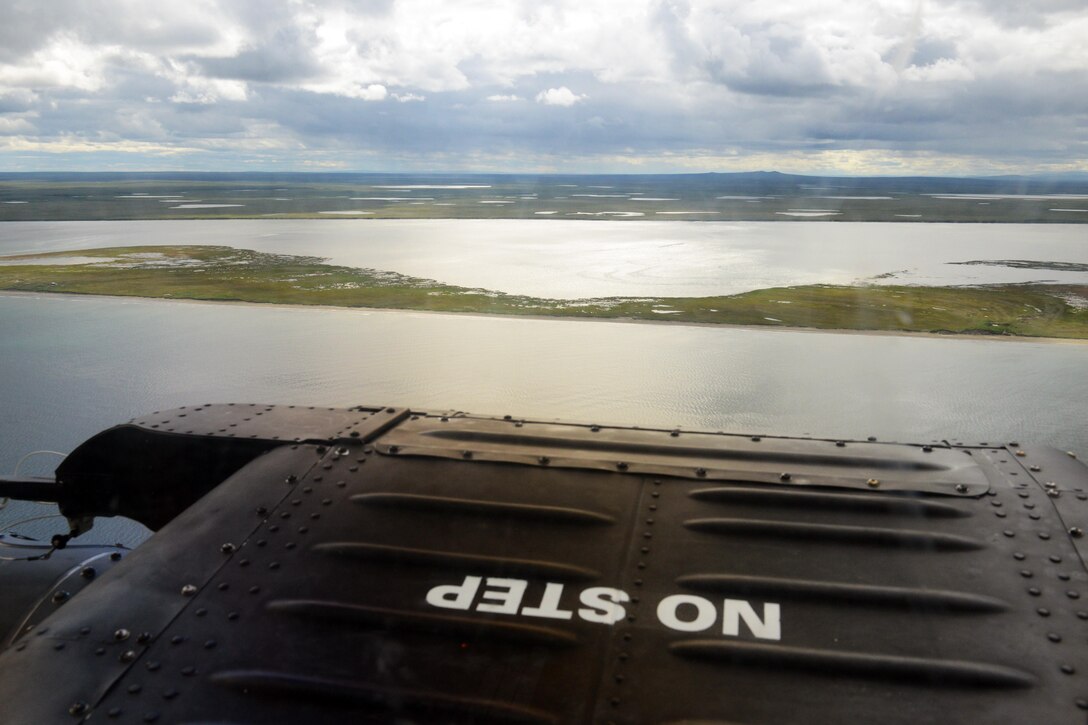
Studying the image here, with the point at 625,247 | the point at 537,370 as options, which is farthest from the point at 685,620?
the point at 625,247

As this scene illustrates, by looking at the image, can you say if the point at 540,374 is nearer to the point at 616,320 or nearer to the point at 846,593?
the point at 616,320

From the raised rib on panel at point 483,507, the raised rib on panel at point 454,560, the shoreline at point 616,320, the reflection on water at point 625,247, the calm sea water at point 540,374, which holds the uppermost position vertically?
the raised rib on panel at point 483,507

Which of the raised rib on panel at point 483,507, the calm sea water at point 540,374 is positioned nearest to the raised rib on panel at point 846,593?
the raised rib on panel at point 483,507

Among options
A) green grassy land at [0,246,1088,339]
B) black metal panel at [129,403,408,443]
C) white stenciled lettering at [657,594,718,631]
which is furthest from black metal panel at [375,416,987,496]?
green grassy land at [0,246,1088,339]

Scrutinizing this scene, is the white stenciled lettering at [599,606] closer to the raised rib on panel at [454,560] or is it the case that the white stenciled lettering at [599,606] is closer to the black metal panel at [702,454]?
the raised rib on panel at [454,560]

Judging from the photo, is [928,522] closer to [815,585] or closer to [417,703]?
[815,585]

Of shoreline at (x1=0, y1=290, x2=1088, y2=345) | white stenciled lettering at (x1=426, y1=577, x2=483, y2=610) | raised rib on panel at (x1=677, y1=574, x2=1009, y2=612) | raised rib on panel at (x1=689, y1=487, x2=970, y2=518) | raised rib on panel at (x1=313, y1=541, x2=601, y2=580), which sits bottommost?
shoreline at (x1=0, y1=290, x2=1088, y2=345)

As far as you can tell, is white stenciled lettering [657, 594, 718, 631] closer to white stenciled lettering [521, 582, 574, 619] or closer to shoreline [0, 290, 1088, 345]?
white stenciled lettering [521, 582, 574, 619]
